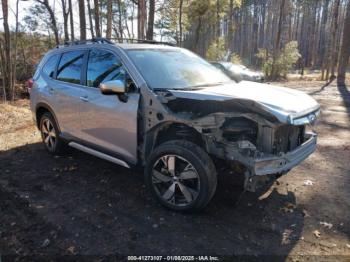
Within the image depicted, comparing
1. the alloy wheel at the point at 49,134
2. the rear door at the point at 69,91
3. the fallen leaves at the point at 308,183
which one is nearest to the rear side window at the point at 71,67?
the rear door at the point at 69,91

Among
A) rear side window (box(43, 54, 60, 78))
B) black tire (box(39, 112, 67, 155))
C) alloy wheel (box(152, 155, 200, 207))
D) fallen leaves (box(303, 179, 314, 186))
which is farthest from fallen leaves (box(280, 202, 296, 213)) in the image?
rear side window (box(43, 54, 60, 78))

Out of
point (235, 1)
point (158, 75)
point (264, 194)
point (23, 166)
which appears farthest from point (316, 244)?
point (235, 1)

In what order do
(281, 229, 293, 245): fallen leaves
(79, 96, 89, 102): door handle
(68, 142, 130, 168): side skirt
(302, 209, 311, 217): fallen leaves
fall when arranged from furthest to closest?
1. (79, 96, 89, 102): door handle
2. (68, 142, 130, 168): side skirt
3. (302, 209, 311, 217): fallen leaves
4. (281, 229, 293, 245): fallen leaves

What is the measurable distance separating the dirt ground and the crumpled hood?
114 centimetres

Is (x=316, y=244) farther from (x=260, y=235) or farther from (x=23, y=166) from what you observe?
(x=23, y=166)

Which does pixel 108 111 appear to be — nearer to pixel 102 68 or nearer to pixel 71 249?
pixel 102 68

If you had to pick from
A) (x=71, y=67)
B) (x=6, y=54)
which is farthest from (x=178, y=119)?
(x=6, y=54)

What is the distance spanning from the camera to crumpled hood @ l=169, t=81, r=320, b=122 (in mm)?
3318

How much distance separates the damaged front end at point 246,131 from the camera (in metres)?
3.29

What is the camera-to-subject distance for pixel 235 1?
101 feet

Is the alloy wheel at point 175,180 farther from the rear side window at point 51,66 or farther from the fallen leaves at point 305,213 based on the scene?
the rear side window at point 51,66

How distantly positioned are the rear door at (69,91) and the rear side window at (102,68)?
0.21 metres

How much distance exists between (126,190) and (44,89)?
8.25 feet

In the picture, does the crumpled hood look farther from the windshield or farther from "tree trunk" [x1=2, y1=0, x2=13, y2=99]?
"tree trunk" [x1=2, y1=0, x2=13, y2=99]
